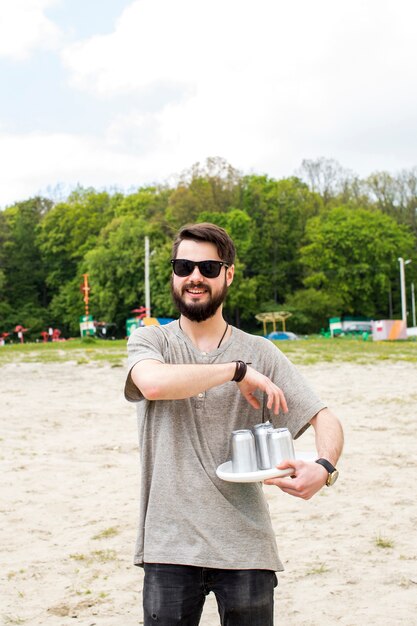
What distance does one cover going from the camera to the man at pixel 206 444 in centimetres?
223

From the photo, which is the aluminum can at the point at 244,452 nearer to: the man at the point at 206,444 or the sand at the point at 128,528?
the man at the point at 206,444

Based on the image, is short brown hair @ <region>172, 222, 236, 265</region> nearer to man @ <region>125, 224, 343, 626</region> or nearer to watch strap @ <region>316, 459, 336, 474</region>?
man @ <region>125, 224, 343, 626</region>

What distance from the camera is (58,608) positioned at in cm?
434

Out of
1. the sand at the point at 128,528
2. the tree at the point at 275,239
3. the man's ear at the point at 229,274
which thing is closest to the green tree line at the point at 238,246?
the tree at the point at 275,239

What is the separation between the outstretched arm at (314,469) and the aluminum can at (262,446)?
5 cm

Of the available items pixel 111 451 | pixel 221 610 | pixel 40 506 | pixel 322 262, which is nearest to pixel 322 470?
pixel 221 610

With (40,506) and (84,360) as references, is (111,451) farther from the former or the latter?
A: (84,360)

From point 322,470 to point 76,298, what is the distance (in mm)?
53824

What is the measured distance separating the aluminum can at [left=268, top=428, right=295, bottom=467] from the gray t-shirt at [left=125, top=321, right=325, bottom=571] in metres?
0.18

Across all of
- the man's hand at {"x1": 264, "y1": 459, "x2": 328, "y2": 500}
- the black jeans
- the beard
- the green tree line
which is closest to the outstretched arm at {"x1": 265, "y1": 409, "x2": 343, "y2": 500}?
the man's hand at {"x1": 264, "y1": 459, "x2": 328, "y2": 500}

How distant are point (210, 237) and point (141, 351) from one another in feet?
1.46

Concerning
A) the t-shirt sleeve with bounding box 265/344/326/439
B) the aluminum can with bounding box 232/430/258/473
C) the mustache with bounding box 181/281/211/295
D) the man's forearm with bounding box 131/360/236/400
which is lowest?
the aluminum can with bounding box 232/430/258/473

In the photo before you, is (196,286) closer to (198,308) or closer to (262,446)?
(198,308)

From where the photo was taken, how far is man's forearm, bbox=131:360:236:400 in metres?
2.20
